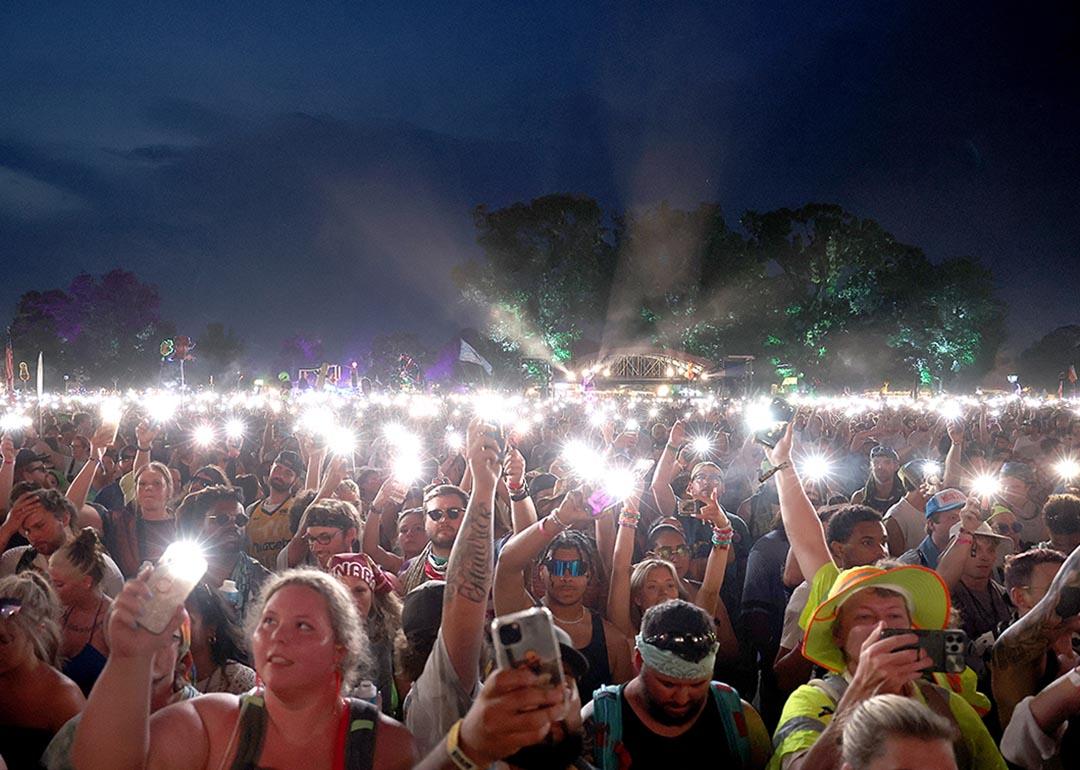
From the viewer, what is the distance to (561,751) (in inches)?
72.3

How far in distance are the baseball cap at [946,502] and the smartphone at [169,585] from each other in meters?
5.14

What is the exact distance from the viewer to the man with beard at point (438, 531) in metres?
4.86

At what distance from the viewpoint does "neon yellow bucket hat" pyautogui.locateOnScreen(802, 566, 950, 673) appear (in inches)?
117

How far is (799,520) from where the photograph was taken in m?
3.93

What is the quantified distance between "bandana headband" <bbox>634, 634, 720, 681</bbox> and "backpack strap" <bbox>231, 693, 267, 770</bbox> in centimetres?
151

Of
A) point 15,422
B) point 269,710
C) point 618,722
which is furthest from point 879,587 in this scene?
point 15,422

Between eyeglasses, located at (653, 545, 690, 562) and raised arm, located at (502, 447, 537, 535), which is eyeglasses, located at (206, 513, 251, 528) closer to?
raised arm, located at (502, 447, 537, 535)

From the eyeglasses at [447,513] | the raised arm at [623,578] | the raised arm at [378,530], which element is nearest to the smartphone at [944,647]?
the raised arm at [623,578]

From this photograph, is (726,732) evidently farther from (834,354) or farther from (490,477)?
(834,354)

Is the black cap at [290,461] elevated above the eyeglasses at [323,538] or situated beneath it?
elevated above

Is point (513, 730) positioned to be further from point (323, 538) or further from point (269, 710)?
point (323, 538)

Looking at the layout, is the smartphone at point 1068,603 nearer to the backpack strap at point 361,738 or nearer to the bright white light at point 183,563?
the backpack strap at point 361,738

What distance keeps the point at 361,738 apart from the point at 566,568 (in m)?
2.21

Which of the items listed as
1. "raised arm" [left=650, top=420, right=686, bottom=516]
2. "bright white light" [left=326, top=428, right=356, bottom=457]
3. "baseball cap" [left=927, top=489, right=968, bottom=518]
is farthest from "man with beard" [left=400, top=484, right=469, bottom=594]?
"baseball cap" [left=927, top=489, right=968, bottom=518]
